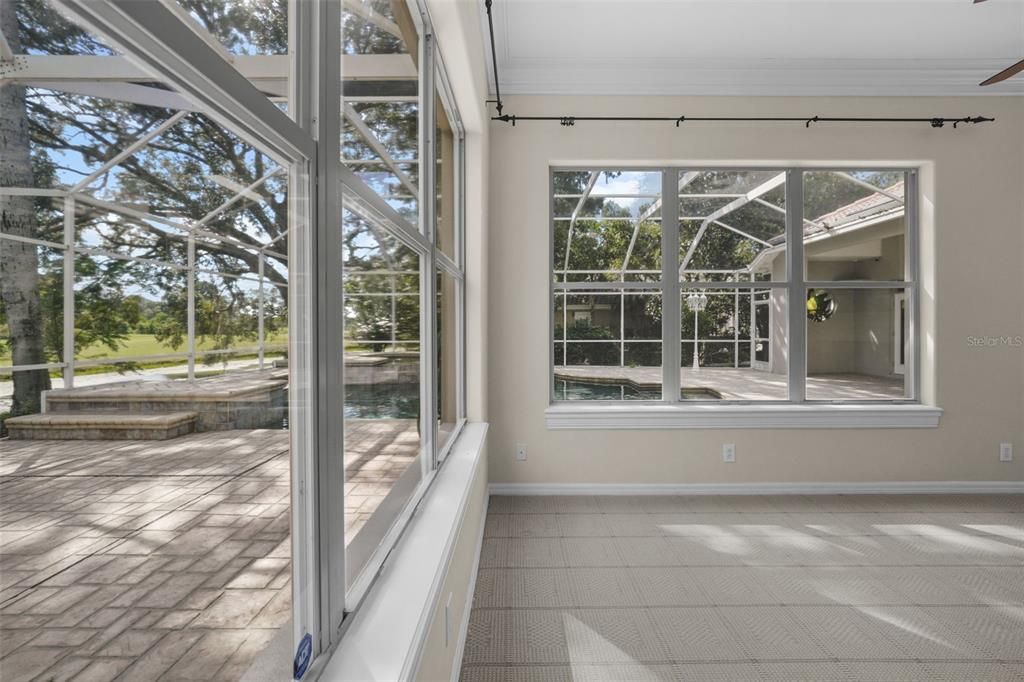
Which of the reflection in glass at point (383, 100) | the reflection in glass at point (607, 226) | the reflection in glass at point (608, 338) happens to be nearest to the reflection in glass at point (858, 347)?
the reflection in glass at point (608, 338)

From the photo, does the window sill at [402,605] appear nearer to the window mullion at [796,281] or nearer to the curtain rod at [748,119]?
the curtain rod at [748,119]

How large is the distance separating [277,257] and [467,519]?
1585 millimetres

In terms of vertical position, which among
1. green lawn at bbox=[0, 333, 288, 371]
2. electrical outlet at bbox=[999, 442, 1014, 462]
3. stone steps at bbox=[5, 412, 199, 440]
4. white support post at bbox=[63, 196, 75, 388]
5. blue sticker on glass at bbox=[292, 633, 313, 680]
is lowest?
electrical outlet at bbox=[999, 442, 1014, 462]

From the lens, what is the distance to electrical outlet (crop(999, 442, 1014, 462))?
365 centimetres

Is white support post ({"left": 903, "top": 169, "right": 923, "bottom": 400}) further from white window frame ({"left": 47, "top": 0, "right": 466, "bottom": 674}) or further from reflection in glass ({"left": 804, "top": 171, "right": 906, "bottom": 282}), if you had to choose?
white window frame ({"left": 47, "top": 0, "right": 466, "bottom": 674})

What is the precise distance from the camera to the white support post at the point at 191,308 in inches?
18.1

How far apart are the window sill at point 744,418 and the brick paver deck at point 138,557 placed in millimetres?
3089

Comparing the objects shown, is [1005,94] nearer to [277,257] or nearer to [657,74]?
[657,74]

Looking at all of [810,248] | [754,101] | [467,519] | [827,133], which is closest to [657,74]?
[754,101]

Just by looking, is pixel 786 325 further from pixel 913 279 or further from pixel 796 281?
pixel 913 279

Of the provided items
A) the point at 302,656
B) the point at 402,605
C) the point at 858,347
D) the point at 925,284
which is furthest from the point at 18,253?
the point at 925,284

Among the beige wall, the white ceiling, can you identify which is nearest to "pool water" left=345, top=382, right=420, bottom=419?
the beige wall

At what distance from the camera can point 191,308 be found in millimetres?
465

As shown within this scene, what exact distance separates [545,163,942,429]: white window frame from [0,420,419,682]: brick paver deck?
311cm
